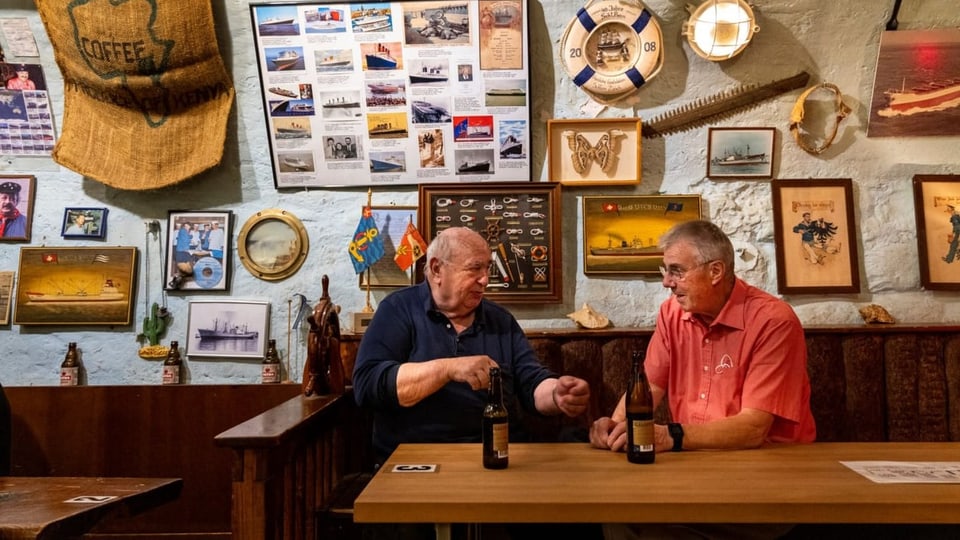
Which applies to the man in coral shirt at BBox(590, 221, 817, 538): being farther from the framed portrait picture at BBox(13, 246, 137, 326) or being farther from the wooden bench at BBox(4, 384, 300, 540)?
the framed portrait picture at BBox(13, 246, 137, 326)

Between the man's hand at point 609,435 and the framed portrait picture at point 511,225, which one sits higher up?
the framed portrait picture at point 511,225

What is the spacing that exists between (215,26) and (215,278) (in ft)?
4.37

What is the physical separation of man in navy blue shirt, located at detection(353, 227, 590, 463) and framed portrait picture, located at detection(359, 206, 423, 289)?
67 cm

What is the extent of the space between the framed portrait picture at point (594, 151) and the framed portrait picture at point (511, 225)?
0.46ft

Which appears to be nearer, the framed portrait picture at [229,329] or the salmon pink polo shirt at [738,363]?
the salmon pink polo shirt at [738,363]

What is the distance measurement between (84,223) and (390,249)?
164 cm

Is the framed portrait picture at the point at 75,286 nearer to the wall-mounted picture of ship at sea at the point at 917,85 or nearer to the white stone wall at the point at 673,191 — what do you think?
the white stone wall at the point at 673,191

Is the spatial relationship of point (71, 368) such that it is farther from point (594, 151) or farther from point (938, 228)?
point (938, 228)

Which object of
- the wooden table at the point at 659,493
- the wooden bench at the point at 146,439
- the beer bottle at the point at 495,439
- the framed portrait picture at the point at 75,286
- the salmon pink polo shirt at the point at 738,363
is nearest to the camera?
the wooden table at the point at 659,493

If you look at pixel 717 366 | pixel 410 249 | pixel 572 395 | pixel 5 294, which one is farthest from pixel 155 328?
pixel 717 366

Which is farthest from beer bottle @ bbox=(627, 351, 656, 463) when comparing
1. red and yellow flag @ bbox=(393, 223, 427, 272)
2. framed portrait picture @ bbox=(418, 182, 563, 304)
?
red and yellow flag @ bbox=(393, 223, 427, 272)

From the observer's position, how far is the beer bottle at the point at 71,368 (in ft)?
10.3

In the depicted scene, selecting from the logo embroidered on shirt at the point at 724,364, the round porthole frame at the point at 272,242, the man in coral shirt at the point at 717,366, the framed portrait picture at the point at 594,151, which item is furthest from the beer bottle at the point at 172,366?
the logo embroidered on shirt at the point at 724,364

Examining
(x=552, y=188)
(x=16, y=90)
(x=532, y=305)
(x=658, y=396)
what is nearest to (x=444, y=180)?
(x=552, y=188)
